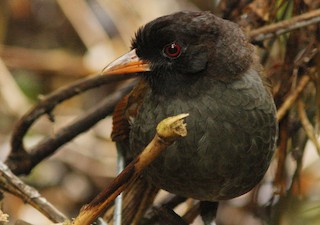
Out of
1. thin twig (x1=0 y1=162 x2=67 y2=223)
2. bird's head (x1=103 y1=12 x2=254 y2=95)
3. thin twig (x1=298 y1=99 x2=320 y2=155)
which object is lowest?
thin twig (x1=298 y1=99 x2=320 y2=155)

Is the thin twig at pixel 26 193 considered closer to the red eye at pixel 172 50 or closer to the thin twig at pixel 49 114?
the thin twig at pixel 49 114

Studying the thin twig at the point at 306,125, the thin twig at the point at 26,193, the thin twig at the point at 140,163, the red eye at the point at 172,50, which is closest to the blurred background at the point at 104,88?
the thin twig at the point at 306,125

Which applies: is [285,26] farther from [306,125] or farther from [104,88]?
[104,88]

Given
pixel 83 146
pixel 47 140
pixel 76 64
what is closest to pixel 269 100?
pixel 47 140

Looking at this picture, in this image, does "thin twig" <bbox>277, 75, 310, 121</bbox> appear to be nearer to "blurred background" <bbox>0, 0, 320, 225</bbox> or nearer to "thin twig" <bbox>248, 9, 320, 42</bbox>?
"blurred background" <bbox>0, 0, 320, 225</bbox>

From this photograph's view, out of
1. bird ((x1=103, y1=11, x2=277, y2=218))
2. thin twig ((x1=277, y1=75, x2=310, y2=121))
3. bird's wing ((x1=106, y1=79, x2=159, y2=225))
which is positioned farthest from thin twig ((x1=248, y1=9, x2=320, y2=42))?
bird's wing ((x1=106, y1=79, x2=159, y2=225))

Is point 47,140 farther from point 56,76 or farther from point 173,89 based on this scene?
point 56,76

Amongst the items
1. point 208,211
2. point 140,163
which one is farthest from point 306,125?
point 140,163

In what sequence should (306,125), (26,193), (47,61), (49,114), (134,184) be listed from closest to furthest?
(26,193) < (306,125) < (134,184) < (49,114) < (47,61)
